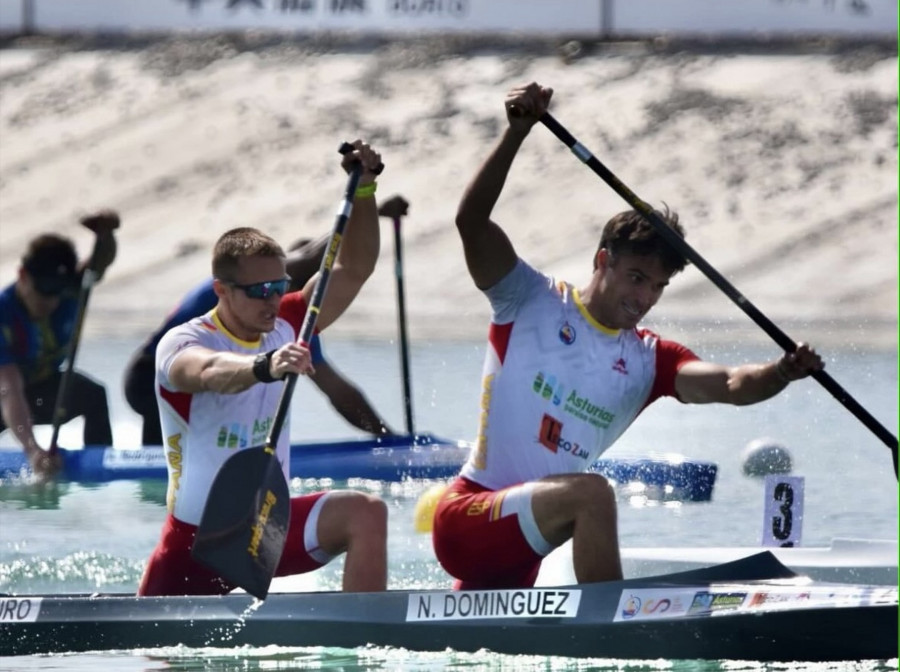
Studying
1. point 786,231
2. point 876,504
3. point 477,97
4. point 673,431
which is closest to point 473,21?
point 477,97

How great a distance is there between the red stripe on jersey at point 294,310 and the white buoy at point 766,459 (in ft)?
17.0

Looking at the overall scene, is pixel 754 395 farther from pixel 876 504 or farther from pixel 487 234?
pixel 876 504

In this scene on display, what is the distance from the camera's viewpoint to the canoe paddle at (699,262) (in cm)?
610

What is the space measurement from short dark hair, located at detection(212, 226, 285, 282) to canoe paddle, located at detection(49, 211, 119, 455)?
434cm

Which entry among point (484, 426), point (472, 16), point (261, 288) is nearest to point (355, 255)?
point (261, 288)

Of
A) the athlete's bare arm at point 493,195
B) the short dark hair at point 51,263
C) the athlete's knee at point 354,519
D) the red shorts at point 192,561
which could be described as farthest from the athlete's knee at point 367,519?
the short dark hair at point 51,263

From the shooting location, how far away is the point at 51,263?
34.0ft

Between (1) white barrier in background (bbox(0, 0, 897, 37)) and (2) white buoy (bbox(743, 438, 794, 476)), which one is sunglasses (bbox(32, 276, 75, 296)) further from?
(1) white barrier in background (bbox(0, 0, 897, 37))

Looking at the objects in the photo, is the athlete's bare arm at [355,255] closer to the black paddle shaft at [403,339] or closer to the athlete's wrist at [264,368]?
the athlete's wrist at [264,368]

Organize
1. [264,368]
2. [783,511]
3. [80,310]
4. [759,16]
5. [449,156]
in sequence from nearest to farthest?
1. [264,368]
2. [783,511]
3. [80,310]
4. [759,16]
5. [449,156]

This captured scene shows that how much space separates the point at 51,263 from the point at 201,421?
4553mm

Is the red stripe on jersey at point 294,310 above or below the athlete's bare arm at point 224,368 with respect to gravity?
above

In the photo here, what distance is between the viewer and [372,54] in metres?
22.6

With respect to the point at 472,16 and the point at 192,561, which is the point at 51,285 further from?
the point at 472,16
